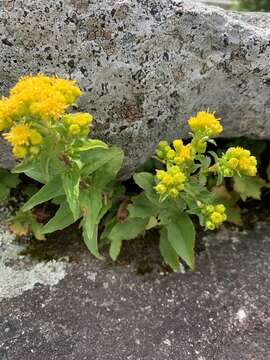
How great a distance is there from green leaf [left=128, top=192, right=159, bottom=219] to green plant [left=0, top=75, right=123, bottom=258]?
13 centimetres

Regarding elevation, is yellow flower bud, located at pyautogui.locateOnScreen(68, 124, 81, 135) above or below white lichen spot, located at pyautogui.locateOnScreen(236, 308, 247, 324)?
above

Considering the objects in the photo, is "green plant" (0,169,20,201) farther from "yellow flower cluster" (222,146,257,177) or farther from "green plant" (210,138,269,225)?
"yellow flower cluster" (222,146,257,177)

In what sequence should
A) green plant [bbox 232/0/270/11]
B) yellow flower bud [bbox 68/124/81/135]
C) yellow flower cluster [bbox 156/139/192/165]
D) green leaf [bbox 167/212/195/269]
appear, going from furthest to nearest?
green plant [bbox 232/0/270/11] < green leaf [bbox 167/212/195/269] < yellow flower cluster [bbox 156/139/192/165] < yellow flower bud [bbox 68/124/81/135]

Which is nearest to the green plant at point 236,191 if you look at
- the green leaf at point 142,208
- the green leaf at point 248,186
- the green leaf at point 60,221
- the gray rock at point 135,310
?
the green leaf at point 248,186

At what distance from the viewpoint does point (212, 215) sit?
2.28 meters

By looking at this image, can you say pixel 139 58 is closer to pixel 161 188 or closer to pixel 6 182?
pixel 161 188

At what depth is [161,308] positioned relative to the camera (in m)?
2.58

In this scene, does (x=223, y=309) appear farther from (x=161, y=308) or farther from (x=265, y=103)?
(x=265, y=103)

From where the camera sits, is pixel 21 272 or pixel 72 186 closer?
pixel 72 186

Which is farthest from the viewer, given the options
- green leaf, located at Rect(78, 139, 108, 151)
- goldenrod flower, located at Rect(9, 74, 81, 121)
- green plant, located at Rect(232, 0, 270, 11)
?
green plant, located at Rect(232, 0, 270, 11)

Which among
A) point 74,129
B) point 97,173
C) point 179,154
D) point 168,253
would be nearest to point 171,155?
point 179,154

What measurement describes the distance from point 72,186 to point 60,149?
165mm

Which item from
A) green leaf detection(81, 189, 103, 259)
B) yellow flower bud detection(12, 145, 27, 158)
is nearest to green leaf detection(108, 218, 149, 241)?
green leaf detection(81, 189, 103, 259)

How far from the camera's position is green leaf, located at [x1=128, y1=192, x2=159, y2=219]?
2.55 metres
